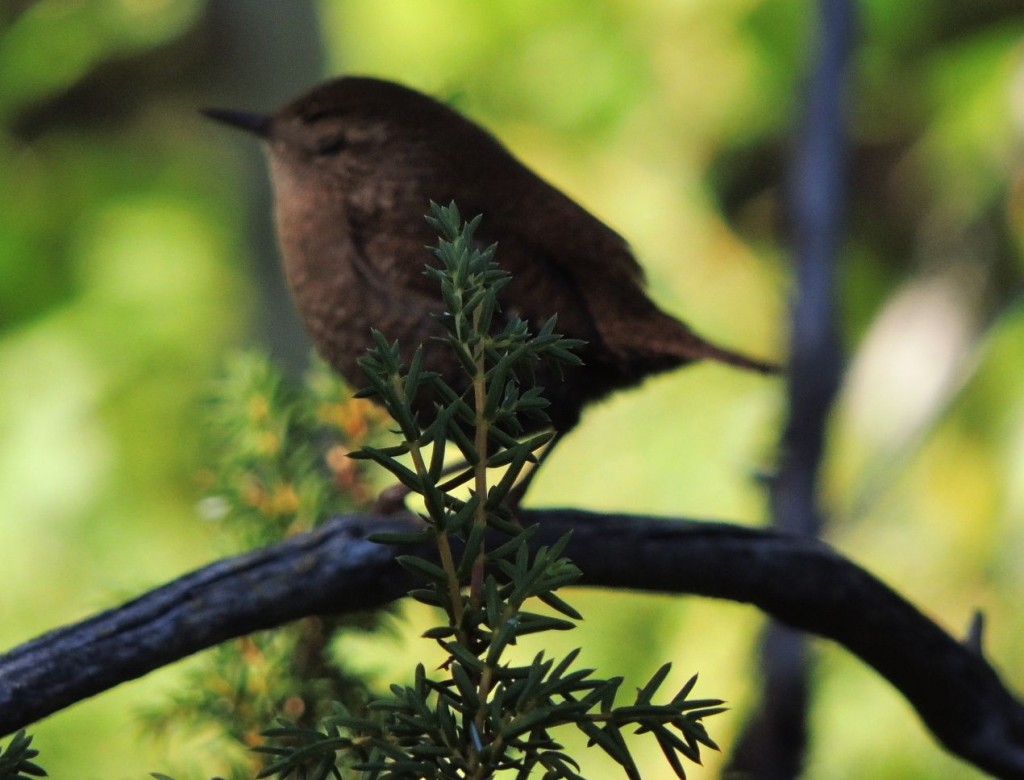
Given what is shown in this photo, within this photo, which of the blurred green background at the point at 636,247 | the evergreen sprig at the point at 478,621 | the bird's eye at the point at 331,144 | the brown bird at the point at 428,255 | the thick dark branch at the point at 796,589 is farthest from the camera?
the blurred green background at the point at 636,247

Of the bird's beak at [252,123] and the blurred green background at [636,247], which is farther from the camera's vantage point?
the blurred green background at [636,247]

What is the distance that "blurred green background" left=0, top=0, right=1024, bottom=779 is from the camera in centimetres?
283

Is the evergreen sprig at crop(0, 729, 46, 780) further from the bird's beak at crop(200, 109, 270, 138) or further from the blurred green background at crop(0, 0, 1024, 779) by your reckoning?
the blurred green background at crop(0, 0, 1024, 779)

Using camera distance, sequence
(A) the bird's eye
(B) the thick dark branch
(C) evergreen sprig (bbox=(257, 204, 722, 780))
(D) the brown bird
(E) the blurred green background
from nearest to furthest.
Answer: (C) evergreen sprig (bbox=(257, 204, 722, 780)) < (B) the thick dark branch < (D) the brown bird < (A) the bird's eye < (E) the blurred green background

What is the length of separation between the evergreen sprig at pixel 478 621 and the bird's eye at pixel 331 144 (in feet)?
3.96

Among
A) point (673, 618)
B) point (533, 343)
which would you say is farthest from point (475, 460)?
point (673, 618)

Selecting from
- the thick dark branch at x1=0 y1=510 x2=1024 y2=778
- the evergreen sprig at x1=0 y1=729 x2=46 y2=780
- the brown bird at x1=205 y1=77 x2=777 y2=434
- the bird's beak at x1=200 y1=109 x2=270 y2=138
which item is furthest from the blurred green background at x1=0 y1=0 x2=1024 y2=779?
the evergreen sprig at x1=0 y1=729 x2=46 y2=780

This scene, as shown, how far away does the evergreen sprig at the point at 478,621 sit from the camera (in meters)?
0.71

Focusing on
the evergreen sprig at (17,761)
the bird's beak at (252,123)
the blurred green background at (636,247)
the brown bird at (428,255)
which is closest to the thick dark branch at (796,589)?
the brown bird at (428,255)

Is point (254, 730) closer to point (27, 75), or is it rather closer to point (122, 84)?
point (27, 75)

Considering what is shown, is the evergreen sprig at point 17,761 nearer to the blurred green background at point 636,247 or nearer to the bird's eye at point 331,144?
the bird's eye at point 331,144

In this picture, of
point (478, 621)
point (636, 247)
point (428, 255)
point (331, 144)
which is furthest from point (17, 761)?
point (636, 247)

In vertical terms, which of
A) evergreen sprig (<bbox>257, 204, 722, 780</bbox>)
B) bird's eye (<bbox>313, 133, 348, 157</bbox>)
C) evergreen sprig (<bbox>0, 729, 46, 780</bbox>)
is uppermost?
bird's eye (<bbox>313, 133, 348, 157</bbox>)

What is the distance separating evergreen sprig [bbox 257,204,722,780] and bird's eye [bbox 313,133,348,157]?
1207 millimetres
